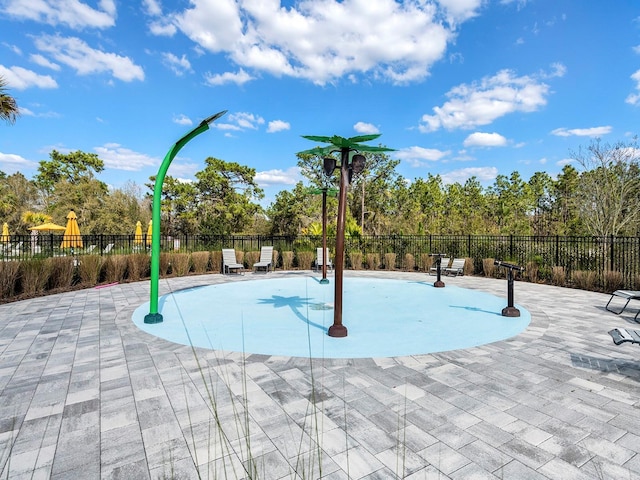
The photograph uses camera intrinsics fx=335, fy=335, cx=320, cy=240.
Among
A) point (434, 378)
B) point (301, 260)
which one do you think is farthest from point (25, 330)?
point (301, 260)

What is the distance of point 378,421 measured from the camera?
2.76 meters

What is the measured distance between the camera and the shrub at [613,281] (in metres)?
9.23

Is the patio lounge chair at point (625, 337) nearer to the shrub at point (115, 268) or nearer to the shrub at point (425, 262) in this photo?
the shrub at point (425, 262)

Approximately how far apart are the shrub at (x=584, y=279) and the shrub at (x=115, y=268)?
14.3 m

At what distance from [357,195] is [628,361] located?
2484cm

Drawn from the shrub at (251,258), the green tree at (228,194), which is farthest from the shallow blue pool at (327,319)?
the green tree at (228,194)

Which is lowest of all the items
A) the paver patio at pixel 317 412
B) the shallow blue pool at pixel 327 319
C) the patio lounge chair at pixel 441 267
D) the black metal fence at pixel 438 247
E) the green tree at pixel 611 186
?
the shallow blue pool at pixel 327 319

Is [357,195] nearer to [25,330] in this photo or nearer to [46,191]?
[25,330]

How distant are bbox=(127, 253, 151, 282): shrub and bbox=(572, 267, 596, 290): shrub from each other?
45.7 feet

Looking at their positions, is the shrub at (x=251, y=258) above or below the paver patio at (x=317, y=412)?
above

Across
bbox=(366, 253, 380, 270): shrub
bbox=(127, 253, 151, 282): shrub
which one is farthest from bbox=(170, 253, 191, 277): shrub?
bbox=(366, 253, 380, 270): shrub

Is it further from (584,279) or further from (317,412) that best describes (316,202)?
(317,412)

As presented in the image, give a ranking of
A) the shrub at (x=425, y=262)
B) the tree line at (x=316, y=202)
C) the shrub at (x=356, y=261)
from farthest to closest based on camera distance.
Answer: the tree line at (x=316, y=202) → the shrub at (x=356, y=261) → the shrub at (x=425, y=262)

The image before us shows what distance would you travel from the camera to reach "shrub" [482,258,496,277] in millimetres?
12883
